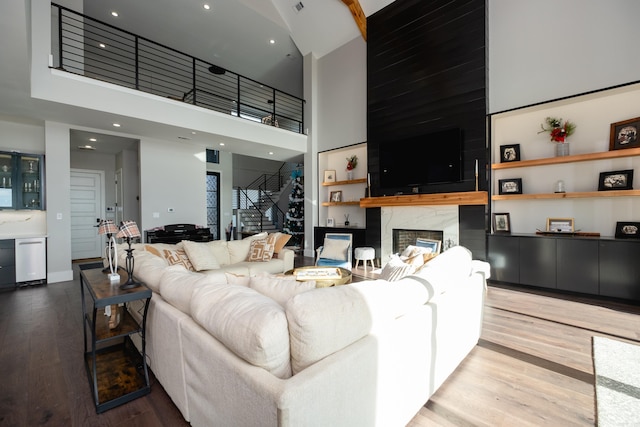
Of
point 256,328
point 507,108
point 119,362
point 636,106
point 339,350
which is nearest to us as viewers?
point 256,328

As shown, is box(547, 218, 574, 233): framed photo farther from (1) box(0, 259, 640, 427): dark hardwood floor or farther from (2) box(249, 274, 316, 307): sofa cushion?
(2) box(249, 274, 316, 307): sofa cushion

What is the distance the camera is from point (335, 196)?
714 centimetres

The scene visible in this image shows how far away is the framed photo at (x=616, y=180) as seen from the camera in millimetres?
3668

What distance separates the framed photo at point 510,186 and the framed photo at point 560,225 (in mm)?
613

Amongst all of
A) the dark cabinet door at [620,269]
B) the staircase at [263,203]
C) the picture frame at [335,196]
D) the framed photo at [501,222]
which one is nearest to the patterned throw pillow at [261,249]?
the picture frame at [335,196]

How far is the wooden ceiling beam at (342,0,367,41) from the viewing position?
6.04 m

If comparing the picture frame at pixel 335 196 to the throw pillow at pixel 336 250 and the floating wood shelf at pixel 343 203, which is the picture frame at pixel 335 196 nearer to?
the floating wood shelf at pixel 343 203

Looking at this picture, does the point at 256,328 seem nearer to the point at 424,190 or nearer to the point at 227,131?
the point at 424,190

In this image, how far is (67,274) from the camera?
16.8 ft

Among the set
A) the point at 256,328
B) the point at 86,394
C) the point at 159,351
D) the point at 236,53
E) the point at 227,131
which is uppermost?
the point at 236,53

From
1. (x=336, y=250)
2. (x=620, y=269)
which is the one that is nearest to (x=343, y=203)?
(x=336, y=250)

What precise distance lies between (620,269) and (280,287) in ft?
14.5

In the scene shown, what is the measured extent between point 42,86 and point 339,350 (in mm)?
5191

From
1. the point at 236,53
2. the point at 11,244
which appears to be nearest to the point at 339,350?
the point at 11,244
